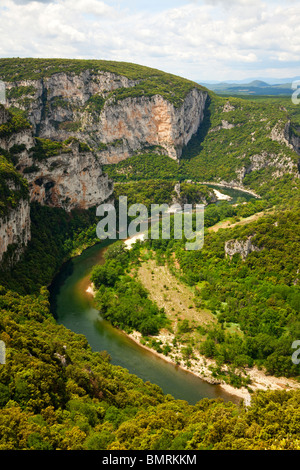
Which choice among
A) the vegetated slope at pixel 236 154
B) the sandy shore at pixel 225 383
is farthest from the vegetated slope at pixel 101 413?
the vegetated slope at pixel 236 154

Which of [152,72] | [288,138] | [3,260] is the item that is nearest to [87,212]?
[3,260]

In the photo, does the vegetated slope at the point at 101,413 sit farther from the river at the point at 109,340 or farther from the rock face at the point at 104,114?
the rock face at the point at 104,114

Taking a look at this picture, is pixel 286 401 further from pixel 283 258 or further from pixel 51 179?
pixel 51 179

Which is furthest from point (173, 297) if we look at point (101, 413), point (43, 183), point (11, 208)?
point (43, 183)

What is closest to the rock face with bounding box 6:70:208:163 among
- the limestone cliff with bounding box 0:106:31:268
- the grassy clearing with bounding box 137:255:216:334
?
the limestone cliff with bounding box 0:106:31:268

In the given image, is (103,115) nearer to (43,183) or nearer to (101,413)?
(43,183)
